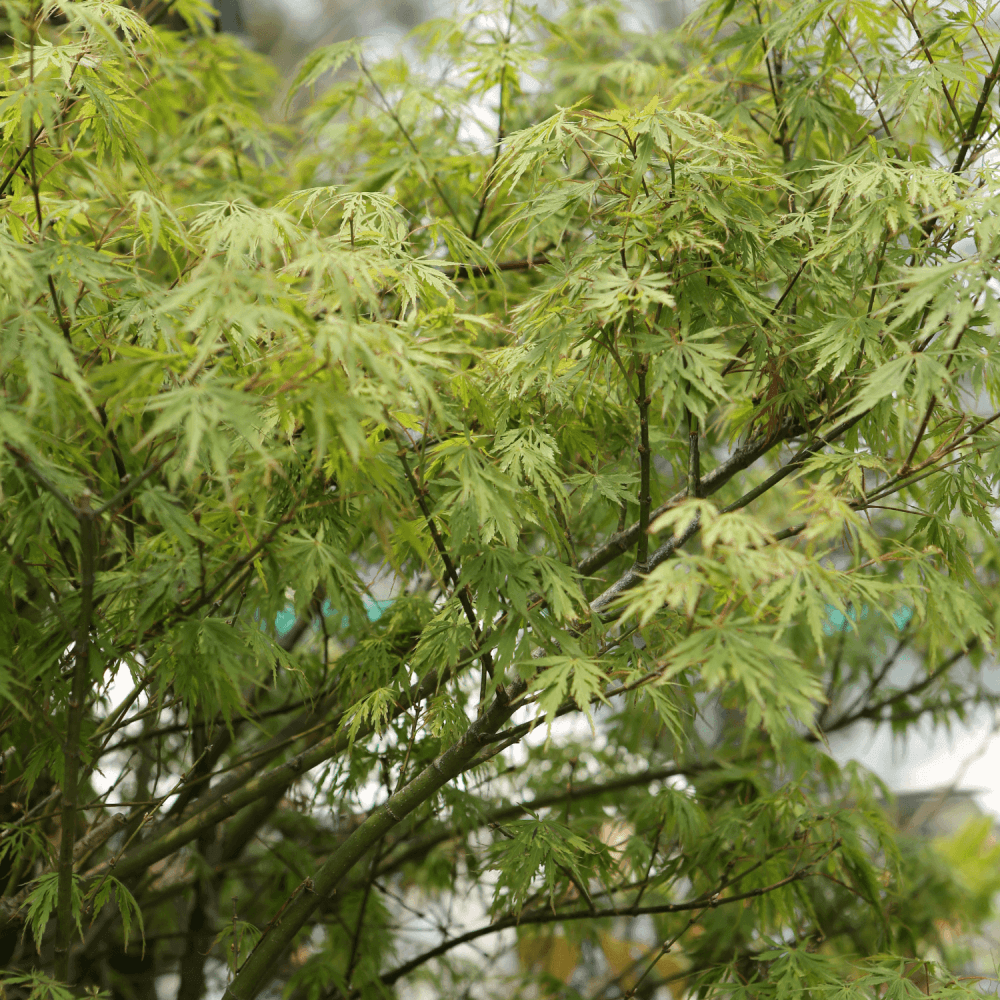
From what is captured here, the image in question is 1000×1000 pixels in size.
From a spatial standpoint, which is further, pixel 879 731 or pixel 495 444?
pixel 879 731

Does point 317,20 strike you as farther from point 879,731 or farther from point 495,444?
point 879,731

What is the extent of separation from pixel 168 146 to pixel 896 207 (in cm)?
227

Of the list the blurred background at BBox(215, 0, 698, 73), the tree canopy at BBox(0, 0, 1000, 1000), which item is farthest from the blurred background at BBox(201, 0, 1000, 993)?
the tree canopy at BBox(0, 0, 1000, 1000)

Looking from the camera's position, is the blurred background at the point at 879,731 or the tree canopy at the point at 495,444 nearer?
the tree canopy at the point at 495,444

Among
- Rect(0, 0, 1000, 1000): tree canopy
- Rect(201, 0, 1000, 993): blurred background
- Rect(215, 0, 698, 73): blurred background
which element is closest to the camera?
Rect(0, 0, 1000, 1000): tree canopy

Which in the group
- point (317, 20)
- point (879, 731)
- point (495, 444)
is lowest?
point (495, 444)

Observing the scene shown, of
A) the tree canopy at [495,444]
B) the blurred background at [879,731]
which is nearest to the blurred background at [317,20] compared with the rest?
the blurred background at [879,731]

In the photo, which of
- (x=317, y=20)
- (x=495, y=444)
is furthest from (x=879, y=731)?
(x=317, y=20)

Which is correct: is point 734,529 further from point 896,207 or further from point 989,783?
point 989,783

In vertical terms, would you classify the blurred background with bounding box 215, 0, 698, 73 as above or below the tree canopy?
above

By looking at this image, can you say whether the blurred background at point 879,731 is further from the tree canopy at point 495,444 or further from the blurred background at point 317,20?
the tree canopy at point 495,444

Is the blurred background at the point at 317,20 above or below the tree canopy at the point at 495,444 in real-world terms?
above

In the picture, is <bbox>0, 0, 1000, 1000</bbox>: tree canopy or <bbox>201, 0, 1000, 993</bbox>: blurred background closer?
<bbox>0, 0, 1000, 1000</bbox>: tree canopy

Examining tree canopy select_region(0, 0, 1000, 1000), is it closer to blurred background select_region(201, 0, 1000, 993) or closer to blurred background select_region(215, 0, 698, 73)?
blurred background select_region(201, 0, 1000, 993)
